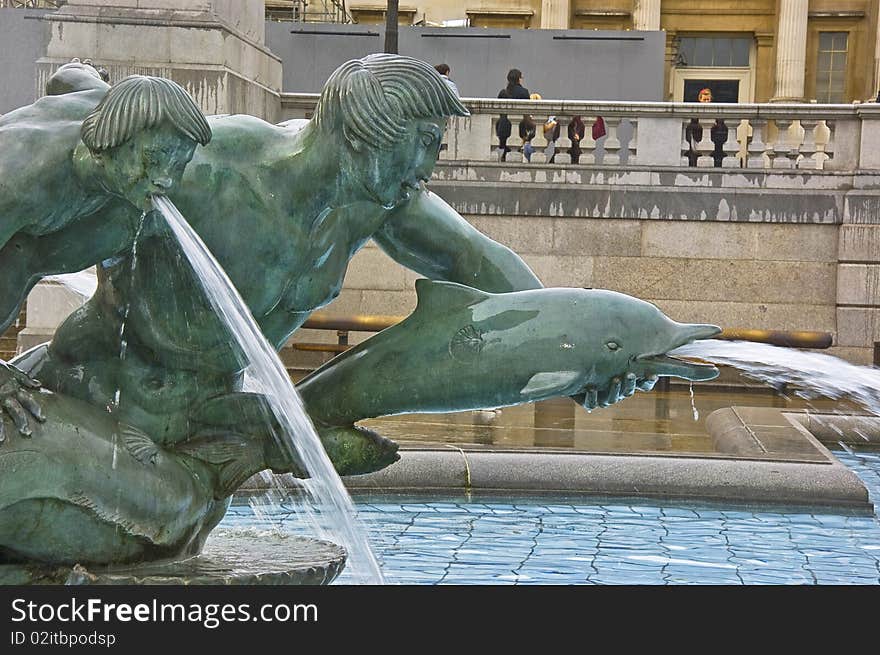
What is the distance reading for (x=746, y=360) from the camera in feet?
15.0

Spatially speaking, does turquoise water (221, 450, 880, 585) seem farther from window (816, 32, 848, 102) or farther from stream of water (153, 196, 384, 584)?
window (816, 32, 848, 102)

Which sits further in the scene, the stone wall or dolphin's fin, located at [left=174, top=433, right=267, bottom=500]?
the stone wall

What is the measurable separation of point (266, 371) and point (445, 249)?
2.45 ft

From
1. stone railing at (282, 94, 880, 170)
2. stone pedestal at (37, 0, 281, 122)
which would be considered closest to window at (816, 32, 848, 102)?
stone railing at (282, 94, 880, 170)

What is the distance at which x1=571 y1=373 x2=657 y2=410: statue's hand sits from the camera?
4219mm

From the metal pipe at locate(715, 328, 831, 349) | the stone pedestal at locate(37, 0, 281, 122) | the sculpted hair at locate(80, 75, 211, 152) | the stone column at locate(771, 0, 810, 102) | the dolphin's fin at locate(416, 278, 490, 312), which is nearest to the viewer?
the sculpted hair at locate(80, 75, 211, 152)

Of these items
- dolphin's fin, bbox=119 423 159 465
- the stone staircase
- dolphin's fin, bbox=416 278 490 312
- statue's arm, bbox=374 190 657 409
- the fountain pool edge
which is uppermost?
statue's arm, bbox=374 190 657 409

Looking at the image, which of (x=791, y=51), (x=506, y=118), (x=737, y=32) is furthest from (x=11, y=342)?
(x=737, y=32)

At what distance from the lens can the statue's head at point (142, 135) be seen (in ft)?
11.8

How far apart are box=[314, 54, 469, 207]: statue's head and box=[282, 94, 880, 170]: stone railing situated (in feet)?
42.1

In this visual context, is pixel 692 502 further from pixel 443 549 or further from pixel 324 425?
pixel 324 425

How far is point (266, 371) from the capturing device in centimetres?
402

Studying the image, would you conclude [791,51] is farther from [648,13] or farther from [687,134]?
[687,134]
